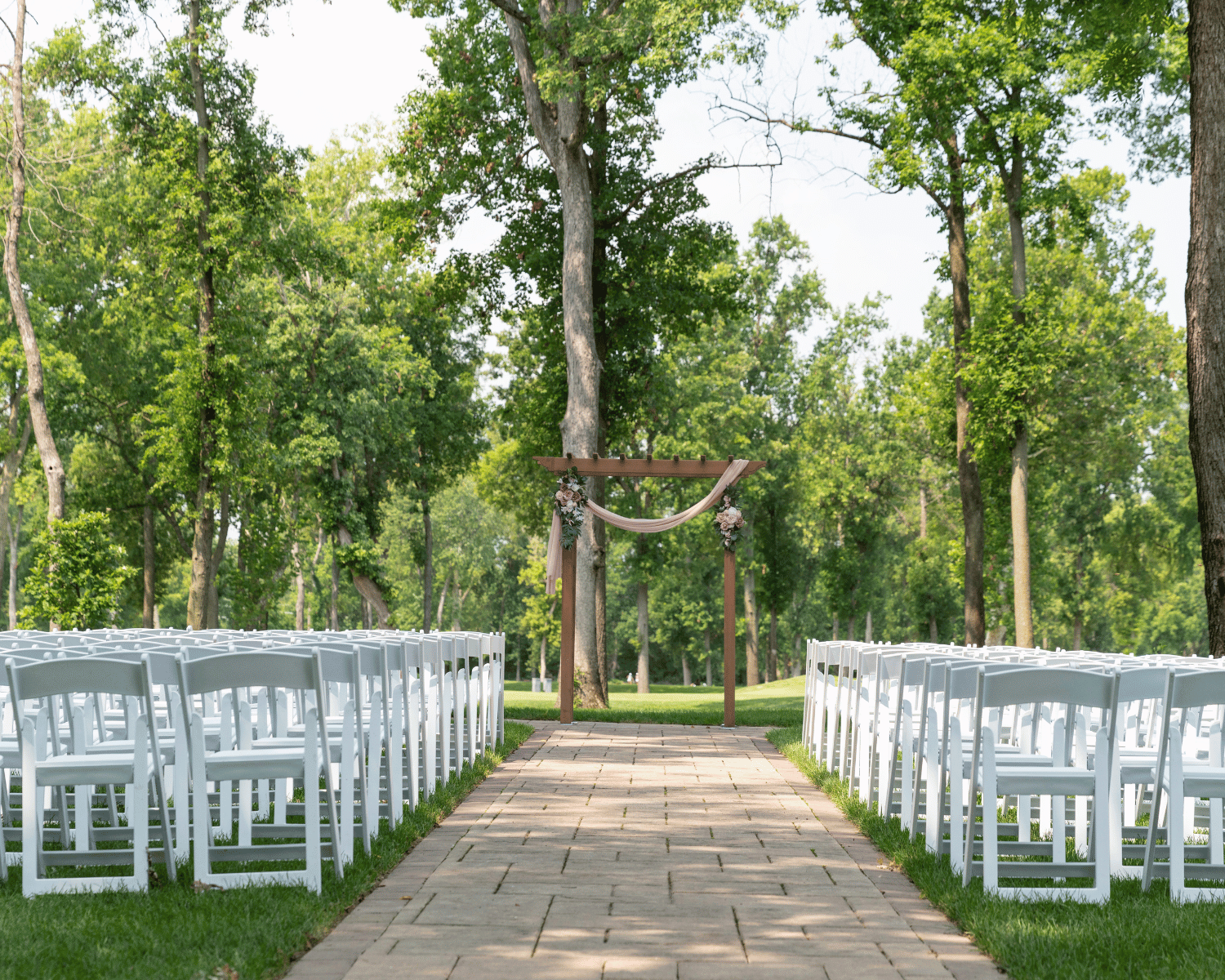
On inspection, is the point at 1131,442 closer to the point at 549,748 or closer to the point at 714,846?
the point at 549,748

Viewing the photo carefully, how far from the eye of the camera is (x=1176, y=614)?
5997 centimetres

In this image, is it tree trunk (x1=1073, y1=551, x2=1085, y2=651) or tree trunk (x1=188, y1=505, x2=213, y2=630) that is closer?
tree trunk (x1=188, y1=505, x2=213, y2=630)

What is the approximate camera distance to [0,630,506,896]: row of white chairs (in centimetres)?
480

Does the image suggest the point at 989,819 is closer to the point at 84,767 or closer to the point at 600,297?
the point at 84,767

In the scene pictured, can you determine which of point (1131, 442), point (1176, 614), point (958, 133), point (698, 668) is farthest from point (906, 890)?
point (1176, 614)

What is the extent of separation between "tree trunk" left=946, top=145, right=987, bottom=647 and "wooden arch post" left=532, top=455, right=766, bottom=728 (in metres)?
7.79

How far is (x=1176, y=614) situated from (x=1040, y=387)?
141 ft

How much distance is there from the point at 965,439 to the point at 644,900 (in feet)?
57.8

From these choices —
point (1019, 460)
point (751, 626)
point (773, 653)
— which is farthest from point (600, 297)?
point (773, 653)

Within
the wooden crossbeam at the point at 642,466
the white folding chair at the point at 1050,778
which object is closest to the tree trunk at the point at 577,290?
the wooden crossbeam at the point at 642,466

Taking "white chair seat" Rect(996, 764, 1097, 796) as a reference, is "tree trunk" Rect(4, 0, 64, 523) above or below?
above

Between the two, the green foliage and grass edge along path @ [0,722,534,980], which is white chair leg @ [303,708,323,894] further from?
the green foliage

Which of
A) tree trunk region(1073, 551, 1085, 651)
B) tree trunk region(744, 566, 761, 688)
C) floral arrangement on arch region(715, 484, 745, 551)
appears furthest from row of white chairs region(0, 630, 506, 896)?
tree trunk region(1073, 551, 1085, 651)

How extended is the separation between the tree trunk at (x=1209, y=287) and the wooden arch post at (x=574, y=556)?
5.40 metres
